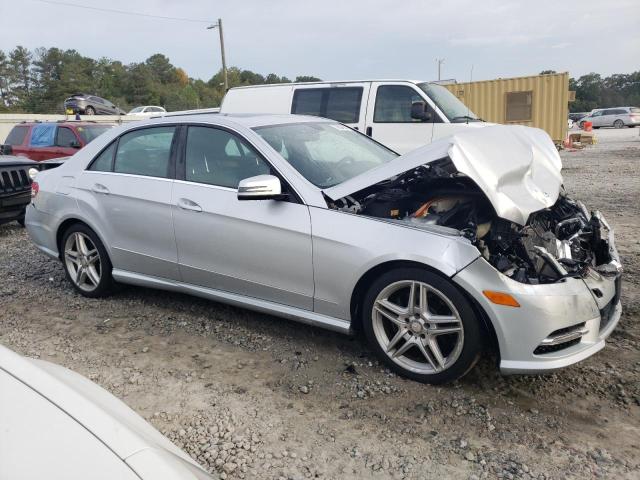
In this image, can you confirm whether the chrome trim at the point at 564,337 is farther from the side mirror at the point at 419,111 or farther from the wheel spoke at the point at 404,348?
the side mirror at the point at 419,111

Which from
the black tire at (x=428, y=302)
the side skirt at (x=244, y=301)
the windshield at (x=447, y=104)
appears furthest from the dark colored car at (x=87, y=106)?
the black tire at (x=428, y=302)

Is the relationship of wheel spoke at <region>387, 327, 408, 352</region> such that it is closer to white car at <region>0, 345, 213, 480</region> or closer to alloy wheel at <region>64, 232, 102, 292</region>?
white car at <region>0, 345, 213, 480</region>

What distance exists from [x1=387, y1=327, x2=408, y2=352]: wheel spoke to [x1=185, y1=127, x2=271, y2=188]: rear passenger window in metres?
1.39

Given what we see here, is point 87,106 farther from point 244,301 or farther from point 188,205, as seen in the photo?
point 244,301

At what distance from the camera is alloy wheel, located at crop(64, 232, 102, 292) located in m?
4.77

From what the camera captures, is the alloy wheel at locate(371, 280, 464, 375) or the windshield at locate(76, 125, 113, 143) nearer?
the alloy wheel at locate(371, 280, 464, 375)

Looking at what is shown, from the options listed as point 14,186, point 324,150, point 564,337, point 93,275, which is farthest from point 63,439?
point 14,186

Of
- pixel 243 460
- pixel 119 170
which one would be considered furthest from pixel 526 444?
pixel 119 170

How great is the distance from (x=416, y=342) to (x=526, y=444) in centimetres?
80

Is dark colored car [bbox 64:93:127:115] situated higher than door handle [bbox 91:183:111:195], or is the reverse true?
dark colored car [bbox 64:93:127:115]

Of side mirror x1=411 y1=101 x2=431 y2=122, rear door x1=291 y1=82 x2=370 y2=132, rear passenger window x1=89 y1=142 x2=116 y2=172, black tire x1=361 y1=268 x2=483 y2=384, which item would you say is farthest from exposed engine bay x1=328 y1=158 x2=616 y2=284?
rear door x1=291 y1=82 x2=370 y2=132

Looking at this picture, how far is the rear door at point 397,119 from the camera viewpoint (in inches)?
326

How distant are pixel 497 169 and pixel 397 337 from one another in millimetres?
1158

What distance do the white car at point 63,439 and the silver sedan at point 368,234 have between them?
1774 mm
